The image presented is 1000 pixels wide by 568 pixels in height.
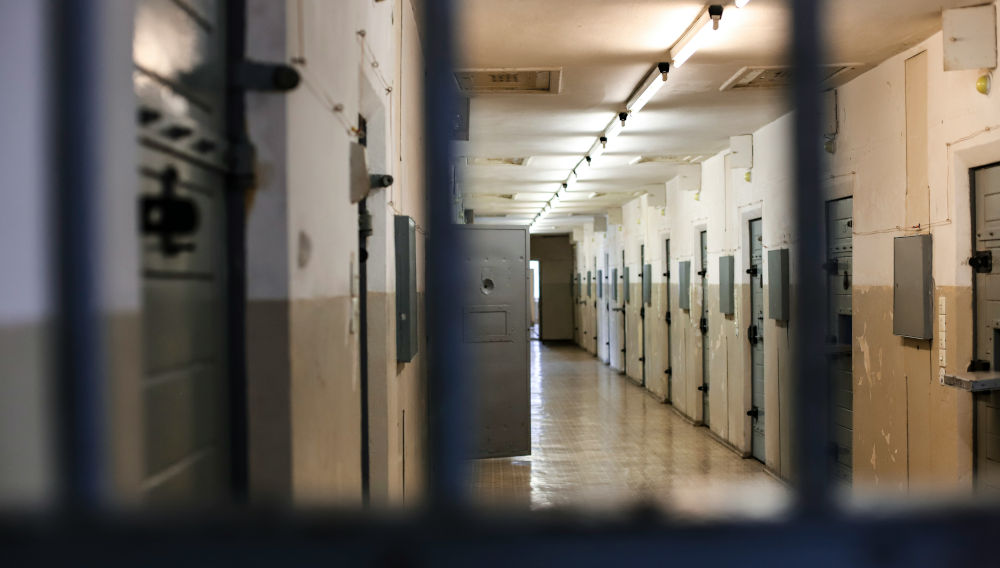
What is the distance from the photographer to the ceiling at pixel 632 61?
13.0 feet

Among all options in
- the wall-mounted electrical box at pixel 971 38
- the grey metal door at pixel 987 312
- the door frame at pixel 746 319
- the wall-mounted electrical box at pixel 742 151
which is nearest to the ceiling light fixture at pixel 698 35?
the wall-mounted electrical box at pixel 971 38

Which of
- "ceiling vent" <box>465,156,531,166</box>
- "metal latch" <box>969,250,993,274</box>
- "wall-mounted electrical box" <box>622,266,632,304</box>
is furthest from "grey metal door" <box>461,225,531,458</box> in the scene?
"wall-mounted electrical box" <box>622,266,632,304</box>

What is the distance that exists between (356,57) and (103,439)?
1.88 metres

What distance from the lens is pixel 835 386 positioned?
5699 mm

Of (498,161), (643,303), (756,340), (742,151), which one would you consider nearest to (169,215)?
(742,151)

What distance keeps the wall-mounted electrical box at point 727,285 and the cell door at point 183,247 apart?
22.2ft

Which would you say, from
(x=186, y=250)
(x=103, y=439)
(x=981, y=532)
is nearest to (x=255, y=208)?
(x=186, y=250)

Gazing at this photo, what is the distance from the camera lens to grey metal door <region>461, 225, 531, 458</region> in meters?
7.01

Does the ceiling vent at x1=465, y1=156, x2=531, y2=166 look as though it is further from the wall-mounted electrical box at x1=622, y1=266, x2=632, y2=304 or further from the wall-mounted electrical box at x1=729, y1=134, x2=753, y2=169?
the wall-mounted electrical box at x1=622, y1=266, x2=632, y2=304

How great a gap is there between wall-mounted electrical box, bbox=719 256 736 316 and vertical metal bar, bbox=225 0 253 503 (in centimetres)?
671

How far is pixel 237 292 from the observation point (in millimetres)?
1607

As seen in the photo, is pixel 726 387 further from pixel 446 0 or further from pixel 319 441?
pixel 446 0

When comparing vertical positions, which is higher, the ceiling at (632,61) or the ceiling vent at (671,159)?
the ceiling at (632,61)

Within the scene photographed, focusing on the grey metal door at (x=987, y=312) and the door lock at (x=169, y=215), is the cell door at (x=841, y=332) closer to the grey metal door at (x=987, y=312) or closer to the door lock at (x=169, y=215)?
the grey metal door at (x=987, y=312)
